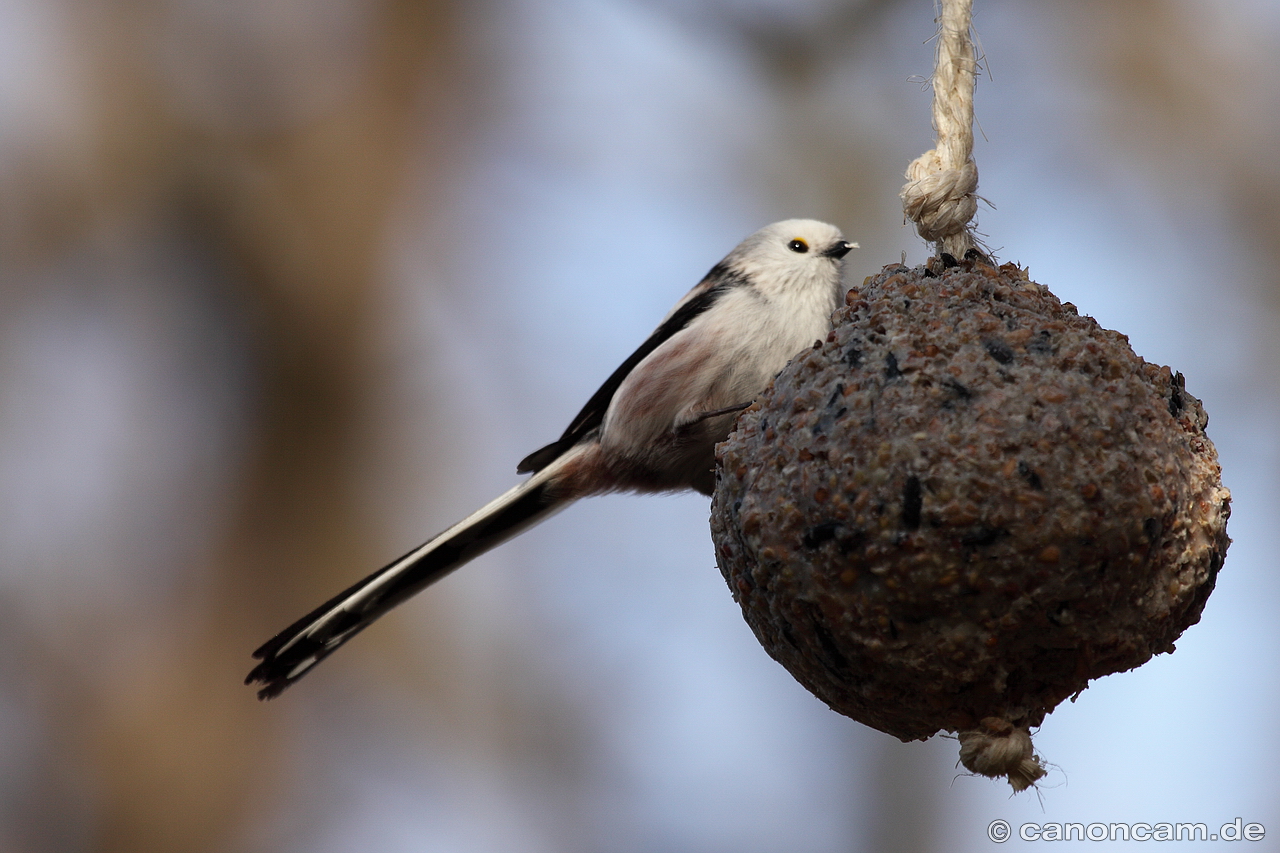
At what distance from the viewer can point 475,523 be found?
3.69 meters

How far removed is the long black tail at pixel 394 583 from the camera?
11.3 ft

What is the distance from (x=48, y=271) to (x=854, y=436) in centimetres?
616

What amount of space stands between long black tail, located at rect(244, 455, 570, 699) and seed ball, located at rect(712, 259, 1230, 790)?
5.41 feet

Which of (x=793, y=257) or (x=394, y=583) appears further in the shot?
(x=793, y=257)

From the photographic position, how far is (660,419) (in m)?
3.56

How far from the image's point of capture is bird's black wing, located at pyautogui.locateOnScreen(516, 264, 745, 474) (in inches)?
153

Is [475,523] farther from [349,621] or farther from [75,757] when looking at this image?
[75,757]

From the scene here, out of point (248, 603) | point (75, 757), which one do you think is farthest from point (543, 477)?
point (75, 757)

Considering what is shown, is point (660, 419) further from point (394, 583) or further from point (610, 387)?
point (394, 583)

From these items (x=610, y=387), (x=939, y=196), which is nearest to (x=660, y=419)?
(x=610, y=387)

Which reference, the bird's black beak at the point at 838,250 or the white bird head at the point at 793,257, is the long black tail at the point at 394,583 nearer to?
the white bird head at the point at 793,257

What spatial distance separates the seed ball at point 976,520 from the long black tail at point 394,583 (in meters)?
1.65

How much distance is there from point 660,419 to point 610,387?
0.42 meters

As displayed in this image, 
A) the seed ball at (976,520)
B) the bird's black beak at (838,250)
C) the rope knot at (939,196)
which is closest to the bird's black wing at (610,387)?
the bird's black beak at (838,250)
